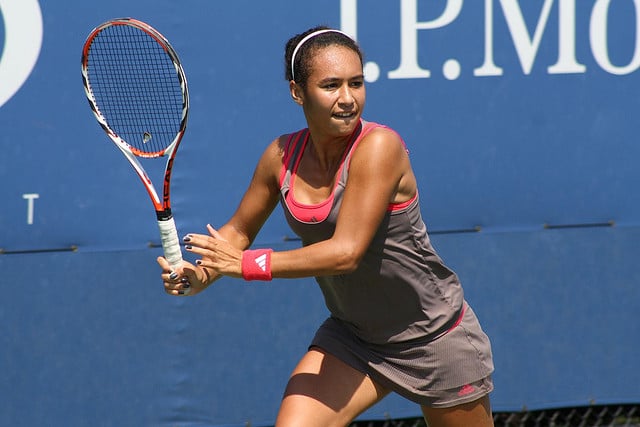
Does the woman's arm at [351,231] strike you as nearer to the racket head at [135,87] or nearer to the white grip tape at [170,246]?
the white grip tape at [170,246]

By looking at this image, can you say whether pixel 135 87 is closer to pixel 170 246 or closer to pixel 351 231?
pixel 170 246

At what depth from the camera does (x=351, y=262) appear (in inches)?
103

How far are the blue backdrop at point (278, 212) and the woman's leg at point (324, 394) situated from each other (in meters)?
1.14

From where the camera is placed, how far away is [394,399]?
13.8ft

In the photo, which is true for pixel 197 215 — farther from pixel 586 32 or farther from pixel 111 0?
pixel 586 32

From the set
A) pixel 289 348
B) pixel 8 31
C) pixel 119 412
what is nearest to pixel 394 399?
pixel 289 348

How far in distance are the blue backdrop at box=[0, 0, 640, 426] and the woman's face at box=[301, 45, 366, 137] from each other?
129 cm

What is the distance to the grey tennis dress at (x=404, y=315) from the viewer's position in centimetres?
281

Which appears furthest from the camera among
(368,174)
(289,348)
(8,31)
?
(289,348)

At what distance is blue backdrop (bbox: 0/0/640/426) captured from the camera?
12.6 ft

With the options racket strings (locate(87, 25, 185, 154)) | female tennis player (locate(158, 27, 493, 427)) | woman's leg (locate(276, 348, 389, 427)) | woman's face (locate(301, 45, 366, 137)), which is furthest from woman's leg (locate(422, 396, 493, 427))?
racket strings (locate(87, 25, 185, 154))

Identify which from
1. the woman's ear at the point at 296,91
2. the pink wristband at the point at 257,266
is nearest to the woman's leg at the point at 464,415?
the pink wristband at the point at 257,266

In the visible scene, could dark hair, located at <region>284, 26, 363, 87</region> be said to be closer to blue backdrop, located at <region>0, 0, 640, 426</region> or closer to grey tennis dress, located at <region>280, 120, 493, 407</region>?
grey tennis dress, located at <region>280, 120, 493, 407</region>

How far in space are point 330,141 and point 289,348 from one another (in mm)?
1494
